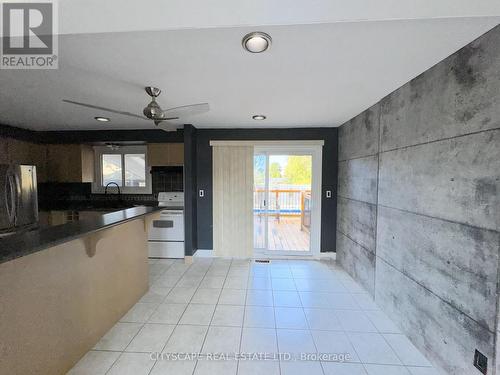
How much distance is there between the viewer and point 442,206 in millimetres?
1649

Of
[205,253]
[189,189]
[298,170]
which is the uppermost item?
[298,170]

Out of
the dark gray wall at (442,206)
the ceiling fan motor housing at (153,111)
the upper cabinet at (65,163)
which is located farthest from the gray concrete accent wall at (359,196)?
the upper cabinet at (65,163)

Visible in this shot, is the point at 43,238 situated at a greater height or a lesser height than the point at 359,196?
lesser

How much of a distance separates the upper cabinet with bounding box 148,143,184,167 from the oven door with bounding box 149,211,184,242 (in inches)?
35.8

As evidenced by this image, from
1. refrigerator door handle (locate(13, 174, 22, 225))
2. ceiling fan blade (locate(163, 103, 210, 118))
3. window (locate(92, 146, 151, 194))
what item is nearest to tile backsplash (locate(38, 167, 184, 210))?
window (locate(92, 146, 151, 194))

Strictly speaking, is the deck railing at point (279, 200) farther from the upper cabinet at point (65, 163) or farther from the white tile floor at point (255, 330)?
the upper cabinet at point (65, 163)

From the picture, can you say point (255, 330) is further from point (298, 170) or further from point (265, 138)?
point (265, 138)

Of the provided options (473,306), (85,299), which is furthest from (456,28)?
(85,299)

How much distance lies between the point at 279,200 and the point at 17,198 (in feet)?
13.2

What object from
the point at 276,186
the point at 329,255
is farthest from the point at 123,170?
the point at 329,255

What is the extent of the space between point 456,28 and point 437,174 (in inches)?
37.5

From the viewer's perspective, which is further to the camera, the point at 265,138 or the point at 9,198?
the point at 265,138

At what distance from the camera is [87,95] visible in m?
2.33
